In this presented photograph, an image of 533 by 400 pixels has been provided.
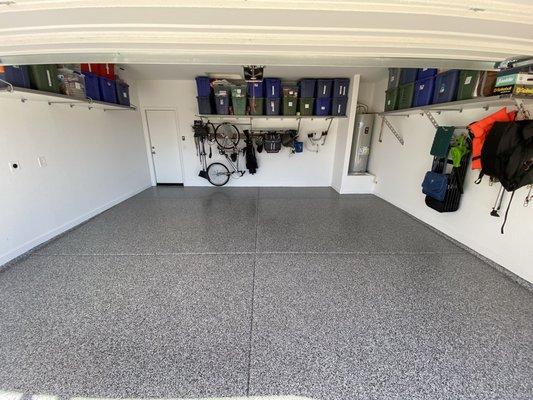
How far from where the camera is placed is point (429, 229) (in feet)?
10.7

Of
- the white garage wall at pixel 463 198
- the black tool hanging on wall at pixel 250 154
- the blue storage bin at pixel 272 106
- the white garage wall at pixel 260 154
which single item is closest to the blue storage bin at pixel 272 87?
the blue storage bin at pixel 272 106

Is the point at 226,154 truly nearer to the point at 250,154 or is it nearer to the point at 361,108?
the point at 250,154

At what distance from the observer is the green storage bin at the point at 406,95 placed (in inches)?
134

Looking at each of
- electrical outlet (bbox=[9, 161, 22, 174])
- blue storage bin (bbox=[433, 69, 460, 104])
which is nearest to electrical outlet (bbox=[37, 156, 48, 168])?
electrical outlet (bbox=[9, 161, 22, 174])

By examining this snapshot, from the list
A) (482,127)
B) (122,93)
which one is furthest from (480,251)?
(122,93)

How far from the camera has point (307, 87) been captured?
4309 millimetres

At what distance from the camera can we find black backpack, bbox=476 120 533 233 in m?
1.90

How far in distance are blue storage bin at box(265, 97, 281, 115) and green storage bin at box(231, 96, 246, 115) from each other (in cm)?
44

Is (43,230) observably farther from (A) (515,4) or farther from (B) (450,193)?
(B) (450,193)

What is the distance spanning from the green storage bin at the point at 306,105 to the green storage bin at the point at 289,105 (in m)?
0.11

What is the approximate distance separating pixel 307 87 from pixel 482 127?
2.83m

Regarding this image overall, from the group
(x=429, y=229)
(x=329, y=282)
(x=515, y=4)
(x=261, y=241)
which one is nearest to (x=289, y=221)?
(x=261, y=241)

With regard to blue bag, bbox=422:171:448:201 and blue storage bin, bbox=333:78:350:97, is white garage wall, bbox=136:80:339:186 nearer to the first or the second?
blue storage bin, bbox=333:78:350:97

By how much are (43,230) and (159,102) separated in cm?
325
